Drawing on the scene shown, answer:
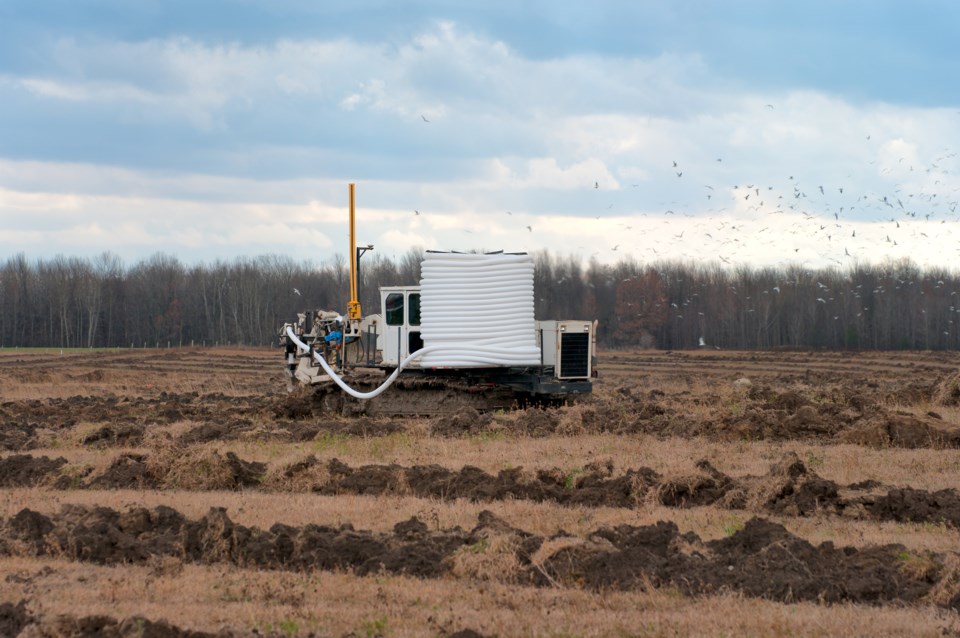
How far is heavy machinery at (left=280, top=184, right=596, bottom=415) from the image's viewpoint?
21.5 metres

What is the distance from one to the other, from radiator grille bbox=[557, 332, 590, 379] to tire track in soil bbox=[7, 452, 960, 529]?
28.1 feet

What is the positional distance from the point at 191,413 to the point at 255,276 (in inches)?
3153

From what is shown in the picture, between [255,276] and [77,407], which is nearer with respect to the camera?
[77,407]

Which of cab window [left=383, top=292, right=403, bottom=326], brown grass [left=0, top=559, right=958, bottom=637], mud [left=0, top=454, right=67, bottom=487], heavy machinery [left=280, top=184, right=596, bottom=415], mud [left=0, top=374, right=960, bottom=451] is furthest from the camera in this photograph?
cab window [left=383, top=292, right=403, bottom=326]

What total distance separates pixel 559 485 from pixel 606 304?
56.2m

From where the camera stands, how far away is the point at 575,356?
916 inches

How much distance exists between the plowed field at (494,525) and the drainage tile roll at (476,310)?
1.50 metres

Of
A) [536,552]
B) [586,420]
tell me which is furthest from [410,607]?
[586,420]

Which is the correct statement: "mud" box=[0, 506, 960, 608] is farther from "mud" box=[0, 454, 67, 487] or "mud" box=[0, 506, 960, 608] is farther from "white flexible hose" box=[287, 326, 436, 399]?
"white flexible hose" box=[287, 326, 436, 399]

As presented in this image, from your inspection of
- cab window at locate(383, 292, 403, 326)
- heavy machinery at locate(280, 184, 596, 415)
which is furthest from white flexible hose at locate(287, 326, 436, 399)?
cab window at locate(383, 292, 403, 326)

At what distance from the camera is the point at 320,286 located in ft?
285

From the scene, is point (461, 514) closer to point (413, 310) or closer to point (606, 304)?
point (413, 310)

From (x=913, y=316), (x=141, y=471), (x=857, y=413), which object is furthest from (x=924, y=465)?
(x=913, y=316)

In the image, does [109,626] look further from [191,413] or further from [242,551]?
[191,413]
